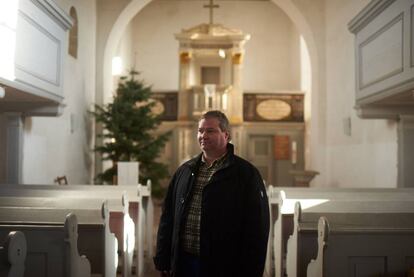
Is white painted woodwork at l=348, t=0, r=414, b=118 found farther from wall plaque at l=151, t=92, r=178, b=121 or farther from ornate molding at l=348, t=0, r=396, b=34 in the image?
wall plaque at l=151, t=92, r=178, b=121

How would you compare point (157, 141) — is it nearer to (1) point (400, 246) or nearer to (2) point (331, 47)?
(2) point (331, 47)

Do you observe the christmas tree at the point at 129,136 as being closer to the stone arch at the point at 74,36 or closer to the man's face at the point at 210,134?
the stone arch at the point at 74,36

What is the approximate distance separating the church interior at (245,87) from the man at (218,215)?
738 mm

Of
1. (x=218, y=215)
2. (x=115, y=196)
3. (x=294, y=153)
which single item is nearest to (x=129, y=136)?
(x=115, y=196)

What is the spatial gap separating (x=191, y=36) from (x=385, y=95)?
854 cm

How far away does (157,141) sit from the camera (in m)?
9.72

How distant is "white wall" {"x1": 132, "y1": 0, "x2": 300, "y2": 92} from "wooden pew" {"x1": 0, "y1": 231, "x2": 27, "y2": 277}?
13.9m

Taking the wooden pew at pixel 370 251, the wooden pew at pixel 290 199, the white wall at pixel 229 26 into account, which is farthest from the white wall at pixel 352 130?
the white wall at pixel 229 26

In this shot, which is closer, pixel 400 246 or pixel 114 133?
pixel 400 246

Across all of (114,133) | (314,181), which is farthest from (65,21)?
(314,181)

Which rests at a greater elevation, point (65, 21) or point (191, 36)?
point (191, 36)

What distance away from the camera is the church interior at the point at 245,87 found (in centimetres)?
441

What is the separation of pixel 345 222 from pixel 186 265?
1.31 m

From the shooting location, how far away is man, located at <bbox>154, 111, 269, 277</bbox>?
7.86 feet
